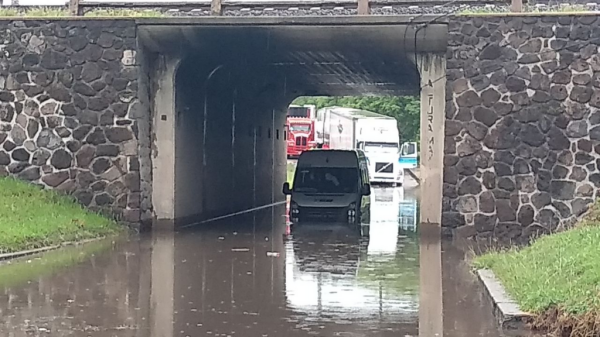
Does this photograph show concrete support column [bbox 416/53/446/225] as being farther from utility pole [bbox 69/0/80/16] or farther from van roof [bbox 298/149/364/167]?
utility pole [bbox 69/0/80/16]

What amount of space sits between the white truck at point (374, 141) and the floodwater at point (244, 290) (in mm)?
35833

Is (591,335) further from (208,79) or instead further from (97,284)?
(208,79)

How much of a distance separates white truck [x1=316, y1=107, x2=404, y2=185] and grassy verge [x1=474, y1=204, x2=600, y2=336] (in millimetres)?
41712

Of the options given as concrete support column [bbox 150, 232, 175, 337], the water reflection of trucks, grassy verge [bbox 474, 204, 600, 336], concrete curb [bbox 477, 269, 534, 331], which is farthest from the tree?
concrete curb [bbox 477, 269, 534, 331]

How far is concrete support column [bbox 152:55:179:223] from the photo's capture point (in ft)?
75.9

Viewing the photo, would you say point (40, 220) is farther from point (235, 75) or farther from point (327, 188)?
point (327, 188)

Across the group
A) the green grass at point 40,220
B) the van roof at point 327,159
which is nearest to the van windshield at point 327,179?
the van roof at point 327,159

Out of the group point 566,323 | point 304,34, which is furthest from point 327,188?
point 566,323

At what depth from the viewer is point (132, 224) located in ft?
72.8

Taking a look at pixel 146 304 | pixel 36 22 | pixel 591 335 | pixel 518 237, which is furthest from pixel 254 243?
pixel 591 335

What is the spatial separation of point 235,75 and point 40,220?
10.3 meters

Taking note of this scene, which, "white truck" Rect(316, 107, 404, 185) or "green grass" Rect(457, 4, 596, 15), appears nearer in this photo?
"green grass" Rect(457, 4, 596, 15)

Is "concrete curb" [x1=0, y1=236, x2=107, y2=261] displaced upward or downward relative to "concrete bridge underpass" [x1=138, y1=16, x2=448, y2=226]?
downward

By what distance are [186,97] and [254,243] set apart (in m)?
5.21
